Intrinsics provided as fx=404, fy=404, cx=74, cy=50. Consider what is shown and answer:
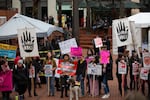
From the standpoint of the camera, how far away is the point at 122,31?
14281 millimetres

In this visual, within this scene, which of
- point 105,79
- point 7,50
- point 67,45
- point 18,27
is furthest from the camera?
point 18,27

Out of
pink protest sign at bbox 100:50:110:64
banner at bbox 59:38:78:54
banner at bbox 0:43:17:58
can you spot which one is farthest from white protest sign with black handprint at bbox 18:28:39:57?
pink protest sign at bbox 100:50:110:64

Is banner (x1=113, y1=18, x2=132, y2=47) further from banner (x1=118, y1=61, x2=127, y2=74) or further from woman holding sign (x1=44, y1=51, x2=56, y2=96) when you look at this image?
woman holding sign (x1=44, y1=51, x2=56, y2=96)

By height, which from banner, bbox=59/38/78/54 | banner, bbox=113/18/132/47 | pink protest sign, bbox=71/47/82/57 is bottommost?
pink protest sign, bbox=71/47/82/57

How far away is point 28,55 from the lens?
15211mm

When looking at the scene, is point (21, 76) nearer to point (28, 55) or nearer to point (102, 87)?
point (28, 55)

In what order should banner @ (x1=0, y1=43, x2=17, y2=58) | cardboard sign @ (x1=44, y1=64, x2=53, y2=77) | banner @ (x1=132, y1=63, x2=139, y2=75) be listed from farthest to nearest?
banner @ (x1=0, y1=43, x2=17, y2=58) → cardboard sign @ (x1=44, y1=64, x2=53, y2=77) → banner @ (x1=132, y1=63, x2=139, y2=75)

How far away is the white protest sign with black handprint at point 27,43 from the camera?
15.1 metres

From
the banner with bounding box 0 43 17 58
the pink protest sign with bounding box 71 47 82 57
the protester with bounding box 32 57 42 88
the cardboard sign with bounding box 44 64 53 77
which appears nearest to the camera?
the pink protest sign with bounding box 71 47 82 57

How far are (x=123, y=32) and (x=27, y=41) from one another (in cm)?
361

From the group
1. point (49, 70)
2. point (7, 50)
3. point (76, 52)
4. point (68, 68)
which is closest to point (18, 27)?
point (7, 50)

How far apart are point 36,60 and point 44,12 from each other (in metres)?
36.7

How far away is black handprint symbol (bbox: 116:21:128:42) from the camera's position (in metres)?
14.3

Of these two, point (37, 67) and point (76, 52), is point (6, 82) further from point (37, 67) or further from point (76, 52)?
point (37, 67)
